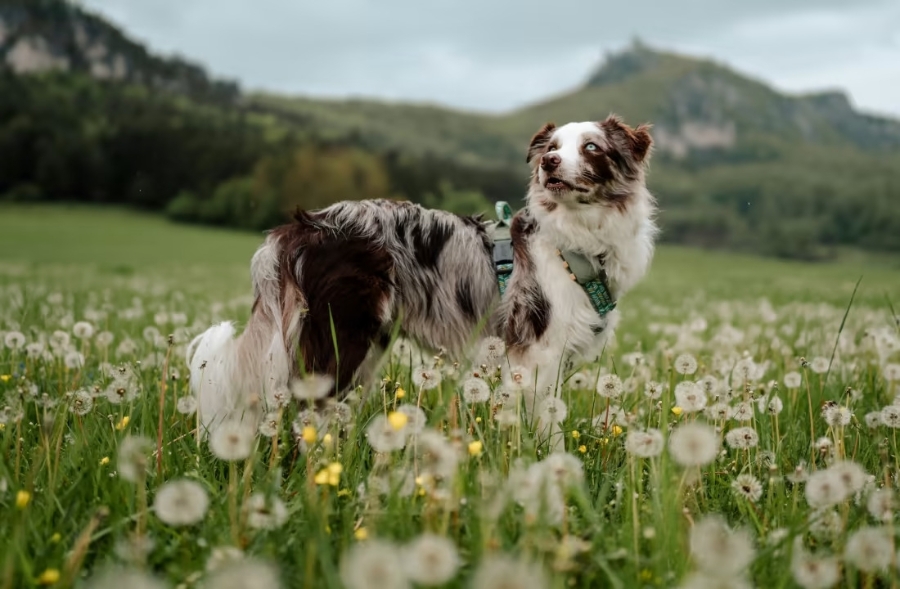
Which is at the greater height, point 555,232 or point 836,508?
point 555,232

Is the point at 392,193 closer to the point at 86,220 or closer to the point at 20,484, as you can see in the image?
the point at 86,220

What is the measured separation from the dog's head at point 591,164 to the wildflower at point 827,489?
2774 mm

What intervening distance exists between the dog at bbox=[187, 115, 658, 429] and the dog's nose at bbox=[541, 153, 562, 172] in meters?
0.01

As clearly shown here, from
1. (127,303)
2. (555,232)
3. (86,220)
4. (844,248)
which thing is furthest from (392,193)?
(555,232)

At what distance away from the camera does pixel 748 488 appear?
270 centimetres

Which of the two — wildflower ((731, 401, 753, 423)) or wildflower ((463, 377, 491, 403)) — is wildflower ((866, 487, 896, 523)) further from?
wildflower ((463, 377, 491, 403))

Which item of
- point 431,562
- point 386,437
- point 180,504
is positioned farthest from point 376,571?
point 386,437

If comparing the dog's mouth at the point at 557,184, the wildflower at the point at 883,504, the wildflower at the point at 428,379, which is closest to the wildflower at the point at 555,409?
the wildflower at the point at 428,379

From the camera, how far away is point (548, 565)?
6.50 feet

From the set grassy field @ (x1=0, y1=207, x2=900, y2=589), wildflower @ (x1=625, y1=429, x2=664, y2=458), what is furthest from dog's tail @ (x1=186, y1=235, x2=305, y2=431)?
wildflower @ (x1=625, y1=429, x2=664, y2=458)

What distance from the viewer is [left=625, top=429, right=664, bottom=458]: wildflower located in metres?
2.44

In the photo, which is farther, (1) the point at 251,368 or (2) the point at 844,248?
(2) the point at 844,248

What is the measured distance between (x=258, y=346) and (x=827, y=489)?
3.04 m

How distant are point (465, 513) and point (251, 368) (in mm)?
2274
